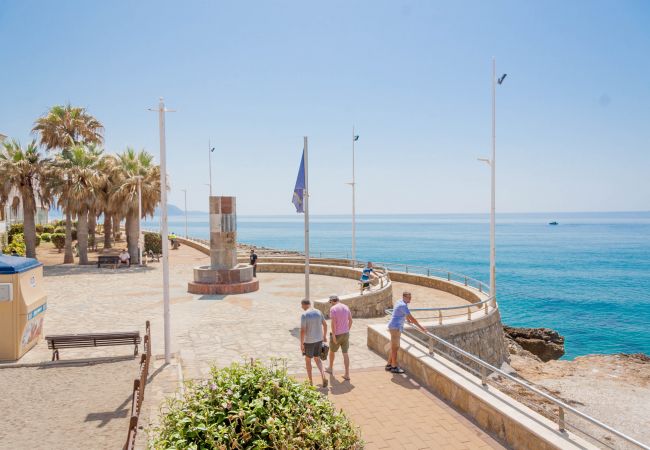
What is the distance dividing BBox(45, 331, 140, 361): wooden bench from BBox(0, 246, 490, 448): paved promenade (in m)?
0.40

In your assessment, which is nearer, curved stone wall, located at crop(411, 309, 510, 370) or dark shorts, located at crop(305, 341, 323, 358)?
Result: dark shorts, located at crop(305, 341, 323, 358)

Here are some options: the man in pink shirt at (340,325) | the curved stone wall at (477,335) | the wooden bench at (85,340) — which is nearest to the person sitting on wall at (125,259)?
the wooden bench at (85,340)

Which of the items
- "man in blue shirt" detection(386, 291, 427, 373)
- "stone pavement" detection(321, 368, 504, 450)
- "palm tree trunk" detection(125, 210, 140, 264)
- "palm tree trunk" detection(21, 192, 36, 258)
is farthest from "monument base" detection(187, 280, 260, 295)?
"palm tree trunk" detection(21, 192, 36, 258)

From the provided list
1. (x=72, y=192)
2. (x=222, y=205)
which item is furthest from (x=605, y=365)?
(x=72, y=192)

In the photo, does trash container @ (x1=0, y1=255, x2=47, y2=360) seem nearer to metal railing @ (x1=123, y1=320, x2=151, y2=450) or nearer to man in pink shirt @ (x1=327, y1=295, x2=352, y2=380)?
metal railing @ (x1=123, y1=320, x2=151, y2=450)

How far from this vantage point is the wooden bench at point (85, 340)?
394 inches

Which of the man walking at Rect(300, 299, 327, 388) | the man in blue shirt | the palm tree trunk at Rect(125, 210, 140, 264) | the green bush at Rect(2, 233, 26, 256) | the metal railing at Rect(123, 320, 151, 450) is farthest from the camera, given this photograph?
the palm tree trunk at Rect(125, 210, 140, 264)

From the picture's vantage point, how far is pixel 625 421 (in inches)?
595

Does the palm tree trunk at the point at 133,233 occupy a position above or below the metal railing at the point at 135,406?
above

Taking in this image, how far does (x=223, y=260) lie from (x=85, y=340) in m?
10.2

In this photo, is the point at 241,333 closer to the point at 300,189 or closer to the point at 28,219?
the point at 300,189

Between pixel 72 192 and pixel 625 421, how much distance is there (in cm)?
3097

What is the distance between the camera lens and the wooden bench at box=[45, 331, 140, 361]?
32.8 feet

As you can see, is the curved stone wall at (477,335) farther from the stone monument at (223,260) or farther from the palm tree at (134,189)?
the palm tree at (134,189)
